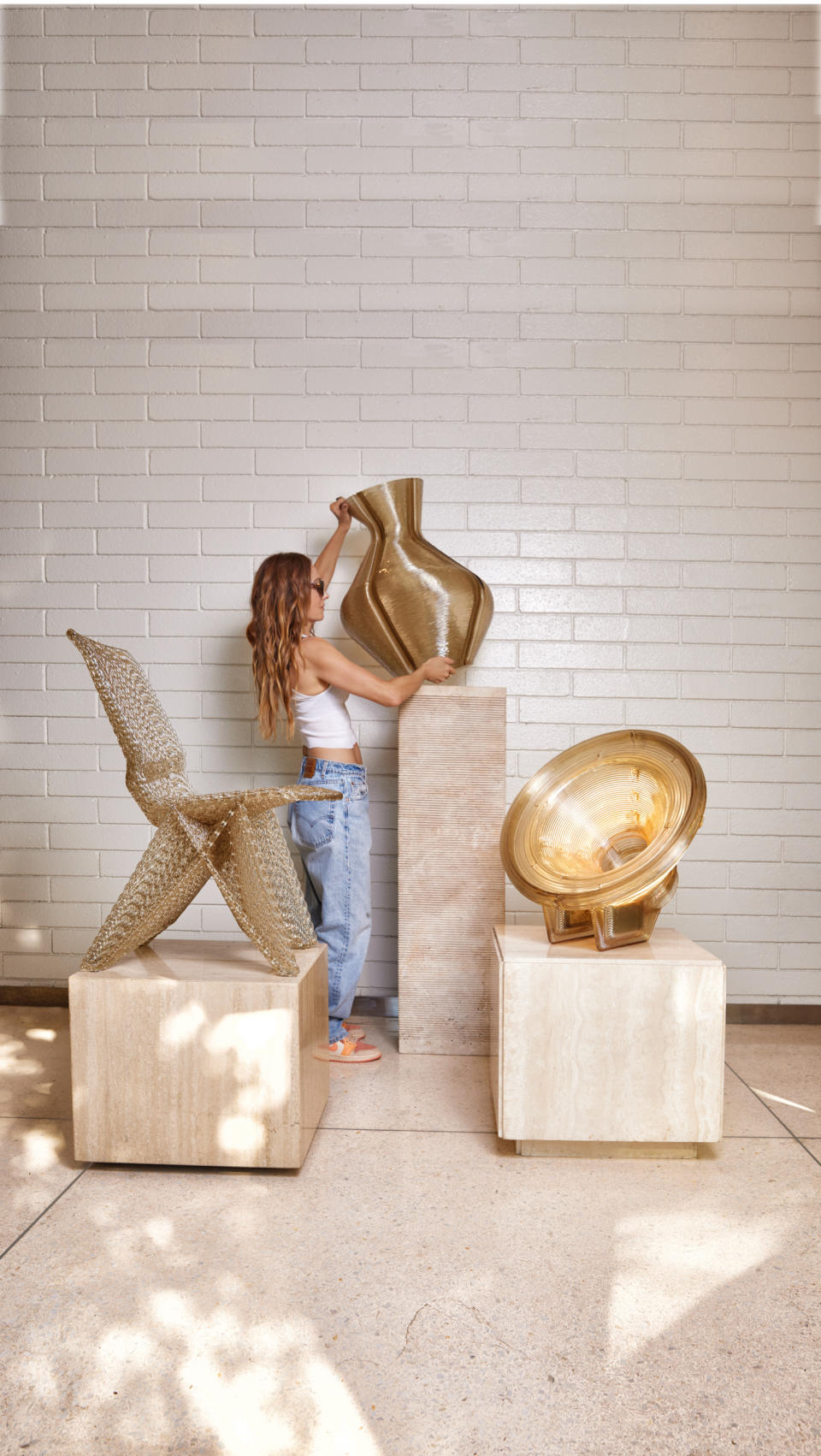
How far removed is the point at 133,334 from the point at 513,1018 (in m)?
2.82

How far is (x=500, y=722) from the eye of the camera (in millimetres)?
3084

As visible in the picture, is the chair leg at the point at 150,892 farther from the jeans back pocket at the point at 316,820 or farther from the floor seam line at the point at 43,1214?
the jeans back pocket at the point at 316,820

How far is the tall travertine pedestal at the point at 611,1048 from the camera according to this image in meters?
2.28

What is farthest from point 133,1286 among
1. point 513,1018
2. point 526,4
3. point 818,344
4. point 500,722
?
point 526,4

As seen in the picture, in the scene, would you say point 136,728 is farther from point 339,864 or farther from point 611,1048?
point 611,1048

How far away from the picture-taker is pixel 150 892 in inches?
91.6

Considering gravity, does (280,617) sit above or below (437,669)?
above

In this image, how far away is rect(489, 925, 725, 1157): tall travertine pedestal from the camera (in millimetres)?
2281

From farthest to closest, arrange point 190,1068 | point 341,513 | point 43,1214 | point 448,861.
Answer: point 341,513 < point 448,861 < point 190,1068 < point 43,1214

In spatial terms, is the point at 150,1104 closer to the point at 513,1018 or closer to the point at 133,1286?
the point at 133,1286

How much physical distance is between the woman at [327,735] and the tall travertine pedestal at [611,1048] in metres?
0.82

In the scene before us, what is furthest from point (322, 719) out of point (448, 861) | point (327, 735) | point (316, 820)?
point (448, 861)

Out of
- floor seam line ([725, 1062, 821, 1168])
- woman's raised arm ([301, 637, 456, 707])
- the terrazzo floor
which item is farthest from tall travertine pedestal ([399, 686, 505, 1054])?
floor seam line ([725, 1062, 821, 1168])

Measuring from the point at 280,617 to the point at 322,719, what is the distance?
36cm
